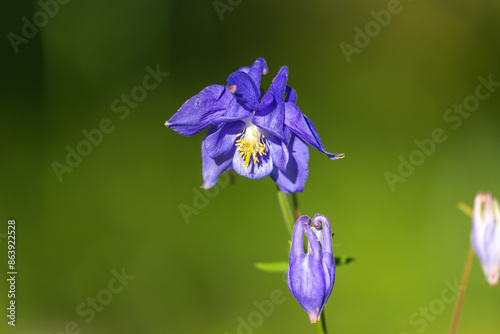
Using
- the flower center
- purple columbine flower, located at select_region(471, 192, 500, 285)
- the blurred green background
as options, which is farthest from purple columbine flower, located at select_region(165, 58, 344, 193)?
the blurred green background

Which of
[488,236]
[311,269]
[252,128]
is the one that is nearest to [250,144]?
[252,128]

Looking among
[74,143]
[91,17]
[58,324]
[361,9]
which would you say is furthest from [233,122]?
[361,9]

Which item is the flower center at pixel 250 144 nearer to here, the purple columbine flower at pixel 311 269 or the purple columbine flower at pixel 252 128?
the purple columbine flower at pixel 252 128

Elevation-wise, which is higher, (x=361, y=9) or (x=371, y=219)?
(x=361, y=9)

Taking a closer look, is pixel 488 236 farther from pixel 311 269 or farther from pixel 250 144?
pixel 250 144

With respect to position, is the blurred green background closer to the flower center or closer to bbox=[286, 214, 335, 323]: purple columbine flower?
the flower center

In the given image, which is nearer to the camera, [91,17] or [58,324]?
[58,324]

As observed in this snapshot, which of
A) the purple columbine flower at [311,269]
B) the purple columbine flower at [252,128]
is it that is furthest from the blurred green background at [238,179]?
the purple columbine flower at [311,269]

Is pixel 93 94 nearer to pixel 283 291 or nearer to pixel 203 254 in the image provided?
pixel 203 254
